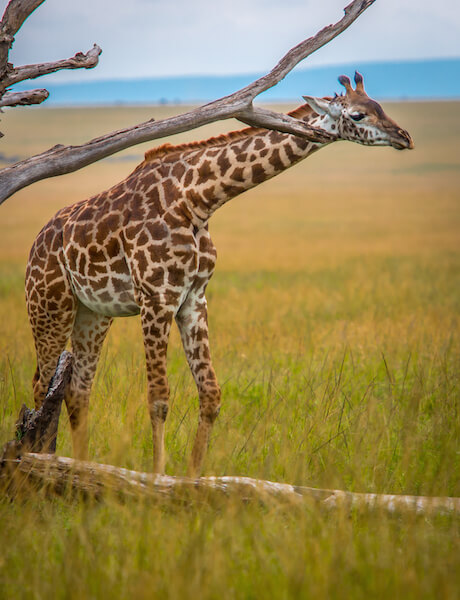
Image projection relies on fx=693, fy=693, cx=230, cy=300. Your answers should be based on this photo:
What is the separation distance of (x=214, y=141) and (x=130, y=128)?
99 centimetres

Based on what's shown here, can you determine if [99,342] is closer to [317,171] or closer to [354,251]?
[354,251]

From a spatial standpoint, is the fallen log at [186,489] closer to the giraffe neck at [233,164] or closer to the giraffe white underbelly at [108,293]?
the giraffe white underbelly at [108,293]

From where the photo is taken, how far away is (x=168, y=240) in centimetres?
504

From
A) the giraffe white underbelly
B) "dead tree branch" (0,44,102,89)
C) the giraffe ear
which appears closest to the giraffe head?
the giraffe ear

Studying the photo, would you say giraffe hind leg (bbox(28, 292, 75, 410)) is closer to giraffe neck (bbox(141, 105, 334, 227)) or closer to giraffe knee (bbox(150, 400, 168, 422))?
giraffe knee (bbox(150, 400, 168, 422))

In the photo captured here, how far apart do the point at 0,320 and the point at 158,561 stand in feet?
26.8

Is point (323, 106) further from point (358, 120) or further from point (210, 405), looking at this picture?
point (210, 405)

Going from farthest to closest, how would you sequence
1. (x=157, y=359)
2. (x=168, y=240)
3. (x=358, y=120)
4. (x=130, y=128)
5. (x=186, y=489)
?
(x=157, y=359), (x=168, y=240), (x=358, y=120), (x=130, y=128), (x=186, y=489)

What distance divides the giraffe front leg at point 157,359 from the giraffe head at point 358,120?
1769 millimetres

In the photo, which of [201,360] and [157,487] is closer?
[157,487]

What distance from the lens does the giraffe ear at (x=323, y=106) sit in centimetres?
482

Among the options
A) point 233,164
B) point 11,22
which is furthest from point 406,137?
point 11,22

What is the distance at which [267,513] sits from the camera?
3994mm

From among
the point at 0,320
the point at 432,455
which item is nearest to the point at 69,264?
the point at 432,455
